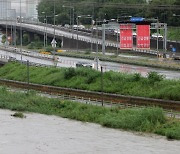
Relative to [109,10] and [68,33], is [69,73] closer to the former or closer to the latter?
[109,10]

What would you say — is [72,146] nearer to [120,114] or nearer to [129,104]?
[120,114]

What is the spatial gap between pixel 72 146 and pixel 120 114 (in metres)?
7.05

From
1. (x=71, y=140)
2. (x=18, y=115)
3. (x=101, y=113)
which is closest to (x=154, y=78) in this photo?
(x=101, y=113)

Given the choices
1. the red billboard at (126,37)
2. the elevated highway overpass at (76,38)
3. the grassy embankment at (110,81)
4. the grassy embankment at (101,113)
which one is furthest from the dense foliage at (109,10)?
the grassy embankment at (101,113)

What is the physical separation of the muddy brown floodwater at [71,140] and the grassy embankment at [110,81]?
7701 millimetres

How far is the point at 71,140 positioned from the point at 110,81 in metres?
16.2

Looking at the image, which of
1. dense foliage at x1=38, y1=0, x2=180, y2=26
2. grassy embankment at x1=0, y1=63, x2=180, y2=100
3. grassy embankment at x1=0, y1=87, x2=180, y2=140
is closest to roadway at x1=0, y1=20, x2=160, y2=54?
dense foliage at x1=38, y1=0, x2=180, y2=26

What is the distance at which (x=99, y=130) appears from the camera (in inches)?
1132

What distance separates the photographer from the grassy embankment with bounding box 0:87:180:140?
27953 mm

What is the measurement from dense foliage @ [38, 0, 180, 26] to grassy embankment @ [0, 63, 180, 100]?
3452 centimetres

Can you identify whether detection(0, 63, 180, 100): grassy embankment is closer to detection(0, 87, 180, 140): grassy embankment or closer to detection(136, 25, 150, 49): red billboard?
detection(0, 87, 180, 140): grassy embankment

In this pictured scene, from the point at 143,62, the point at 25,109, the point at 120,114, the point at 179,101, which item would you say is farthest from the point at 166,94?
the point at 143,62

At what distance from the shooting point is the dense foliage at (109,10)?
83.2m

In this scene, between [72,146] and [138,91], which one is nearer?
[72,146]
